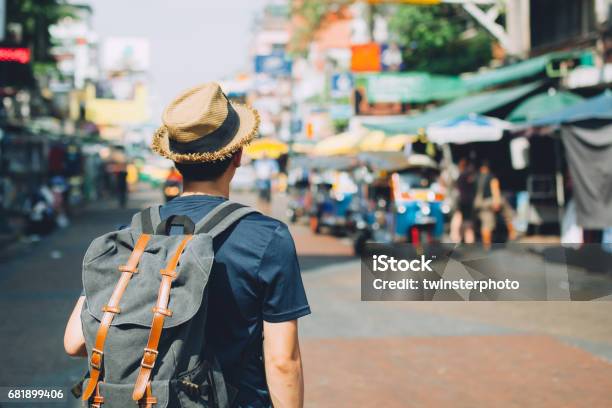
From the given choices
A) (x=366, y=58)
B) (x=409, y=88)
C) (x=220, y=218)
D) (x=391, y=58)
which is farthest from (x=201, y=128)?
(x=366, y=58)

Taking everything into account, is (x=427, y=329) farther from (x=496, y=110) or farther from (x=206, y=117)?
(x=496, y=110)

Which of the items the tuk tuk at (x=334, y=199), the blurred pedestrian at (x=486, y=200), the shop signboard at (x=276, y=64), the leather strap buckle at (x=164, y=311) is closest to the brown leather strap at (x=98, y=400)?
the leather strap buckle at (x=164, y=311)

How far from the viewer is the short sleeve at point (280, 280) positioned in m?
2.48

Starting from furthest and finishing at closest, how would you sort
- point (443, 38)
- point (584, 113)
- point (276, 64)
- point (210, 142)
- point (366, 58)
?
point (276, 64), point (366, 58), point (443, 38), point (584, 113), point (210, 142)

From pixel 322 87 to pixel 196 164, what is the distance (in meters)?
Result: 43.6

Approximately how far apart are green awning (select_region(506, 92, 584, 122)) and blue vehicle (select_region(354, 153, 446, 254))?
2260 mm

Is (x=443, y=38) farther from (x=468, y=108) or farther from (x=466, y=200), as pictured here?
(x=466, y=200)

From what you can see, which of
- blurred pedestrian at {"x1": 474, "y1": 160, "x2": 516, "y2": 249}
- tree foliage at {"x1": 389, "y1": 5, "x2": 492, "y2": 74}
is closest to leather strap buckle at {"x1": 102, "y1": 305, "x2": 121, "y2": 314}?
blurred pedestrian at {"x1": 474, "y1": 160, "x2": 516, "y2": 249}

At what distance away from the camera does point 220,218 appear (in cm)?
250

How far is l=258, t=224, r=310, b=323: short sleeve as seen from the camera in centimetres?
248

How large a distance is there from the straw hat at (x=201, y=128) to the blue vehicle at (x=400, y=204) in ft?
45.1

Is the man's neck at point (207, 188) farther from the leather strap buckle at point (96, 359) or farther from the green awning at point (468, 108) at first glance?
the green awning at point (468, 108)

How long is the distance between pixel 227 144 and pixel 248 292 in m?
0.47

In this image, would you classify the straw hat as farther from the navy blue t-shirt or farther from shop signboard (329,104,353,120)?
shop signboard (329,104,353,120)
